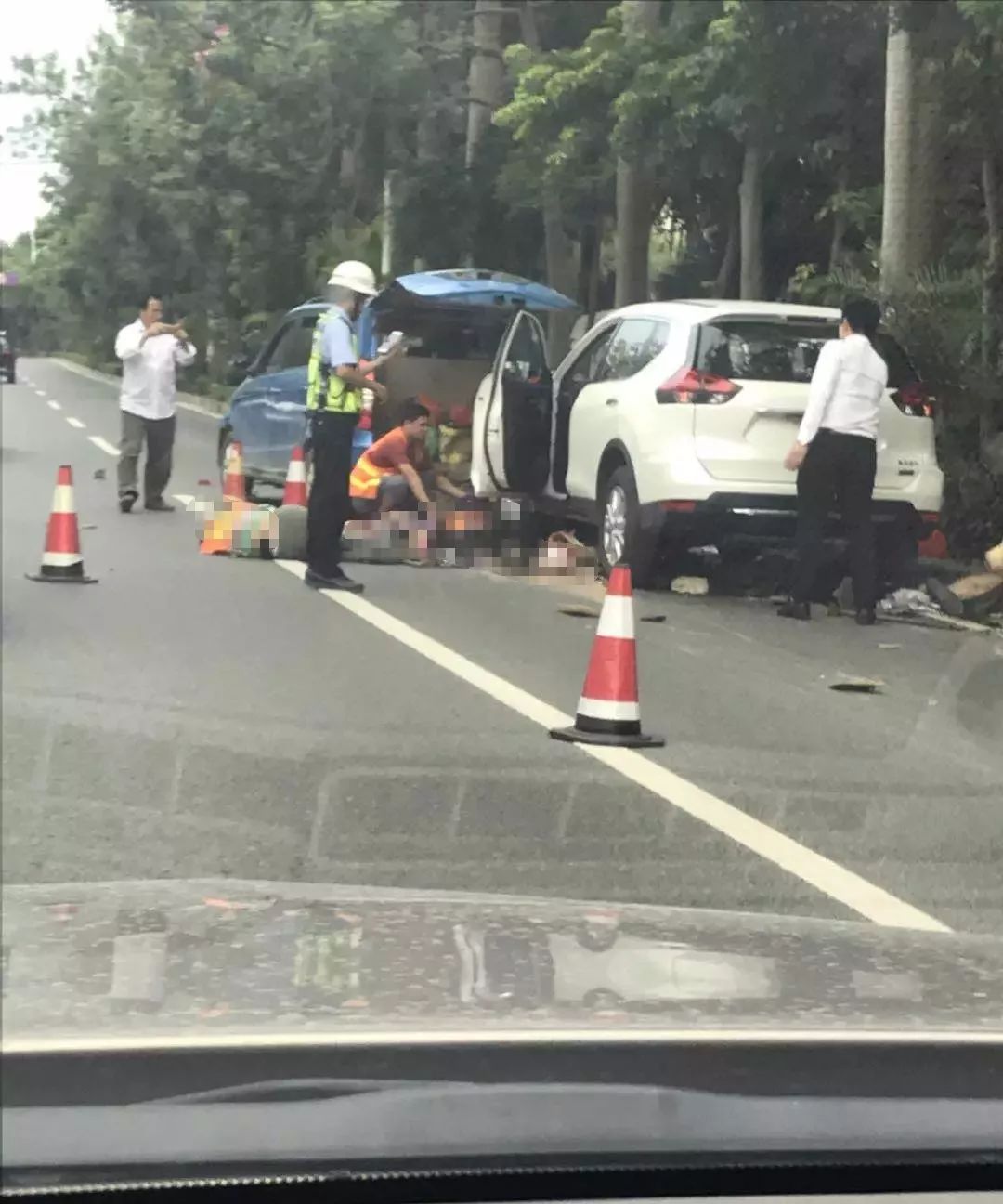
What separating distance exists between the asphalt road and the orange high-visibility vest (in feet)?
4.59

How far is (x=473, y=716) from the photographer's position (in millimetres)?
8250

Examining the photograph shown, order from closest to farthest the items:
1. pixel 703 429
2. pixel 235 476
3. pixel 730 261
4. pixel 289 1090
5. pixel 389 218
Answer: pixel 289 1090 < pixel 703 429 < pixel 235 476 < pixel 389 218 < pixel 730 261

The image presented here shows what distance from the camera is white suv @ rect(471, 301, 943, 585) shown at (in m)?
12.1

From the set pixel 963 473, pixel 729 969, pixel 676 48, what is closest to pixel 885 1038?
pixel 729 969

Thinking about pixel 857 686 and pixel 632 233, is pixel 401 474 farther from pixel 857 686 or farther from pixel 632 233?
pixel 632 233

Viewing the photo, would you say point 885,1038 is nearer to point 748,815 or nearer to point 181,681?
point 748,815

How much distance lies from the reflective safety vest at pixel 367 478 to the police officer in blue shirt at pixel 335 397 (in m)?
1.76

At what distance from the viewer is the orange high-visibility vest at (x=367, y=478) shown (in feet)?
45.3

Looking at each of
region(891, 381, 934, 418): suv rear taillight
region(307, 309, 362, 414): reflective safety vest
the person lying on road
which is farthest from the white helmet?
region(891, 381, 934, 418): suv rear taillight

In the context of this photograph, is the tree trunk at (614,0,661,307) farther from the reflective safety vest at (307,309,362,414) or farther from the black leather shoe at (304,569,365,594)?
the reflective safety vest at (307,309,362,414)

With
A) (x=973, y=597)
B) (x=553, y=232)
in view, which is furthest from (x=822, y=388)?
(x=553, y=232)

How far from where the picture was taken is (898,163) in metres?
15.7

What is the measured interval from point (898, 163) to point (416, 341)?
4370 millimetres

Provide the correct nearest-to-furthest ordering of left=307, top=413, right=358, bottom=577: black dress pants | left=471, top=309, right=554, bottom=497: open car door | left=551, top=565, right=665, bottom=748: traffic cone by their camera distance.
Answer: left=551, top=565, right=665, bottom=748: traffic cone < left=307, top=413, right=358, bottom=577: black dress pants < left=471, top=309, right=554, bottom=497: open car door
